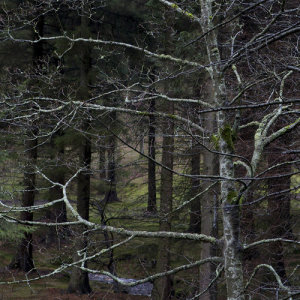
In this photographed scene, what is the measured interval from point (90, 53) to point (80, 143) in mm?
2902

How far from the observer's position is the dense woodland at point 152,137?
7.30 m

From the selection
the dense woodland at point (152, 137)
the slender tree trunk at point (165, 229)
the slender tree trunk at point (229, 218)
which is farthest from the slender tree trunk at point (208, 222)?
the slender tree trunk at point (229, 218)

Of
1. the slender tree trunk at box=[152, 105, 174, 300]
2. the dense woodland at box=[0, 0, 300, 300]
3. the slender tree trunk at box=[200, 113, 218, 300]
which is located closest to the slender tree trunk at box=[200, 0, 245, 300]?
the dense woodland at box=[0, 0, 300, 300]

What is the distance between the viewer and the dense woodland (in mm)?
7305

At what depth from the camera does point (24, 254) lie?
53.2ft

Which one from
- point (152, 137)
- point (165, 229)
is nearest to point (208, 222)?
point (165, 229)

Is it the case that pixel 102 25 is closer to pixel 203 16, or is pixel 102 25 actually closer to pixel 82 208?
pixel 82 208

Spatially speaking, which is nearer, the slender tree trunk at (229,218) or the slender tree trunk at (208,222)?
the slender tree trunk at (229,218)

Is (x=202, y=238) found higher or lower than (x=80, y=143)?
lower

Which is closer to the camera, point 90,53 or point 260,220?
point 260,220

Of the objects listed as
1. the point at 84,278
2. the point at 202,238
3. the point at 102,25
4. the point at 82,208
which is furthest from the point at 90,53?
the point at 202,238

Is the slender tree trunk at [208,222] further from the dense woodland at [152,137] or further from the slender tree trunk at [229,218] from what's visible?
the slender tree trunk at [229,218]

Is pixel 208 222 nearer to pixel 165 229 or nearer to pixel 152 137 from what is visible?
pixel 165 229

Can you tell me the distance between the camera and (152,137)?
11.8m
